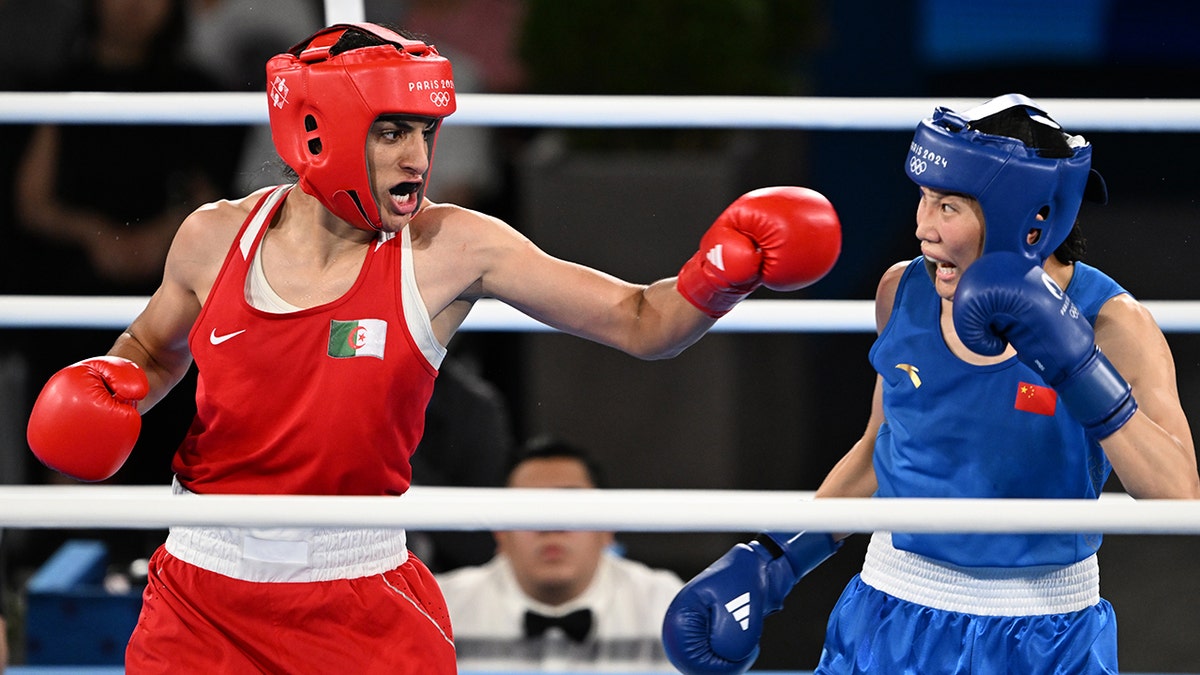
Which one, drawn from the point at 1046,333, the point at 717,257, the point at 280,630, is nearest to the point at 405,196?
the point at 717,257

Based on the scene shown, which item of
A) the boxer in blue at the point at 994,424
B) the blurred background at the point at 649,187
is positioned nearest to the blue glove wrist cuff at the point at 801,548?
the boxer in blue at the point at 994,424

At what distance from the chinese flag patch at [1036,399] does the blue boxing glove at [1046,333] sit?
0.11m

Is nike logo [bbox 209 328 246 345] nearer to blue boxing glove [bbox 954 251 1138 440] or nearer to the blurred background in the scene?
blue boxing glove [bbox 954 251 1138 440]

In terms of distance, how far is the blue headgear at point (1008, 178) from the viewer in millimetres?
1608

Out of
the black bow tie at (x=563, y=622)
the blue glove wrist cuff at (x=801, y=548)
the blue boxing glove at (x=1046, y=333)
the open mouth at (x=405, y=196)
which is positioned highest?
the open mouth at (x=405, y=196)

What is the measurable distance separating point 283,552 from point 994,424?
2.78ft

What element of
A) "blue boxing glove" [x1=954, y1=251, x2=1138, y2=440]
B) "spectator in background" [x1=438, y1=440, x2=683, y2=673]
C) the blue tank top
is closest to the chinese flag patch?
the blue tank top

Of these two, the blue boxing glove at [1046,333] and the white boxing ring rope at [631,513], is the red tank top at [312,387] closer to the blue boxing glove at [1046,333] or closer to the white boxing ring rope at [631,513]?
the white boxing ring rope at [631,513]

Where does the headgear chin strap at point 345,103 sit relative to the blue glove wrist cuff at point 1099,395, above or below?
above

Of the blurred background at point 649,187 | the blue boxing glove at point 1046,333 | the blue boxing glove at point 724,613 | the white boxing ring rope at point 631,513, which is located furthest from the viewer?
the blurred background at point 649,187

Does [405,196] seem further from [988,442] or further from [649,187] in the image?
[649,187]

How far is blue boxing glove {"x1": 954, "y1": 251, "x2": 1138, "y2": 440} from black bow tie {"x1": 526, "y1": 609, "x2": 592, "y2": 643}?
60.9 inches

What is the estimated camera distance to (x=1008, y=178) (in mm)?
1605

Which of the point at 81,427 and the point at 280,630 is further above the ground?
the point at 81,427
